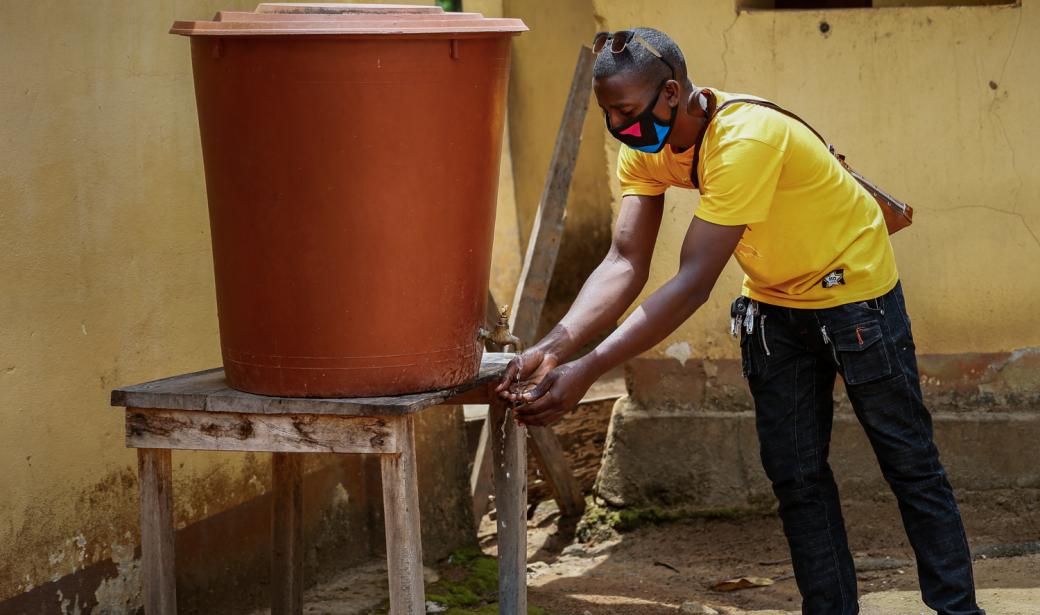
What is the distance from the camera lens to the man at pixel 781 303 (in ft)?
9.48

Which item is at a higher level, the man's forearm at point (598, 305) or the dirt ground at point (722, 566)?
the man's forearm at point (598, 305)

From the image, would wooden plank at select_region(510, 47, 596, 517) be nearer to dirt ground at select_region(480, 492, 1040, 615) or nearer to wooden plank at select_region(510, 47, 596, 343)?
wooden plank at select_region(510, 47, 596, 343)

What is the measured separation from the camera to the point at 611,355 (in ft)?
9.49

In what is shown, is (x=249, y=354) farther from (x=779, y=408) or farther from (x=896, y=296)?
(x=896, y=296)

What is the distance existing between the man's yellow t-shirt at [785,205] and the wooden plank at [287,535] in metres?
1.21

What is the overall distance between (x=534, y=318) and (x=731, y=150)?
6.57 ft

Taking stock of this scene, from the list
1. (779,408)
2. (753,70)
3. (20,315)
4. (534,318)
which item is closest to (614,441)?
(534,318)

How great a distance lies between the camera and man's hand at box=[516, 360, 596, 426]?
2854 mm

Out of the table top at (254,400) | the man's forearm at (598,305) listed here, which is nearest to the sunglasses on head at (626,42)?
the man's forearm at (598,305)

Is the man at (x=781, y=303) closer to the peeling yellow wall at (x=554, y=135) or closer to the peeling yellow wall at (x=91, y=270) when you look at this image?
the peeling yellow wall at (x=91, y=270)

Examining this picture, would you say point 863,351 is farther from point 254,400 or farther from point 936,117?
point 936,117

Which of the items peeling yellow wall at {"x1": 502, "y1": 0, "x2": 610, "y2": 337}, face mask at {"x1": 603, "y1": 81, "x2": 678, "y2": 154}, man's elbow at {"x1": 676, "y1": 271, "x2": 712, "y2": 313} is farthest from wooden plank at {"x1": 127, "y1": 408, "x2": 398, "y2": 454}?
peeling yellow wall at {"x1": 502, "y1": 0, "x2": 610, "y2": 337}

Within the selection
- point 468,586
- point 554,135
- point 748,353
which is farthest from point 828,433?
point 554,135

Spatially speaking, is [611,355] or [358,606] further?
[358,606]
